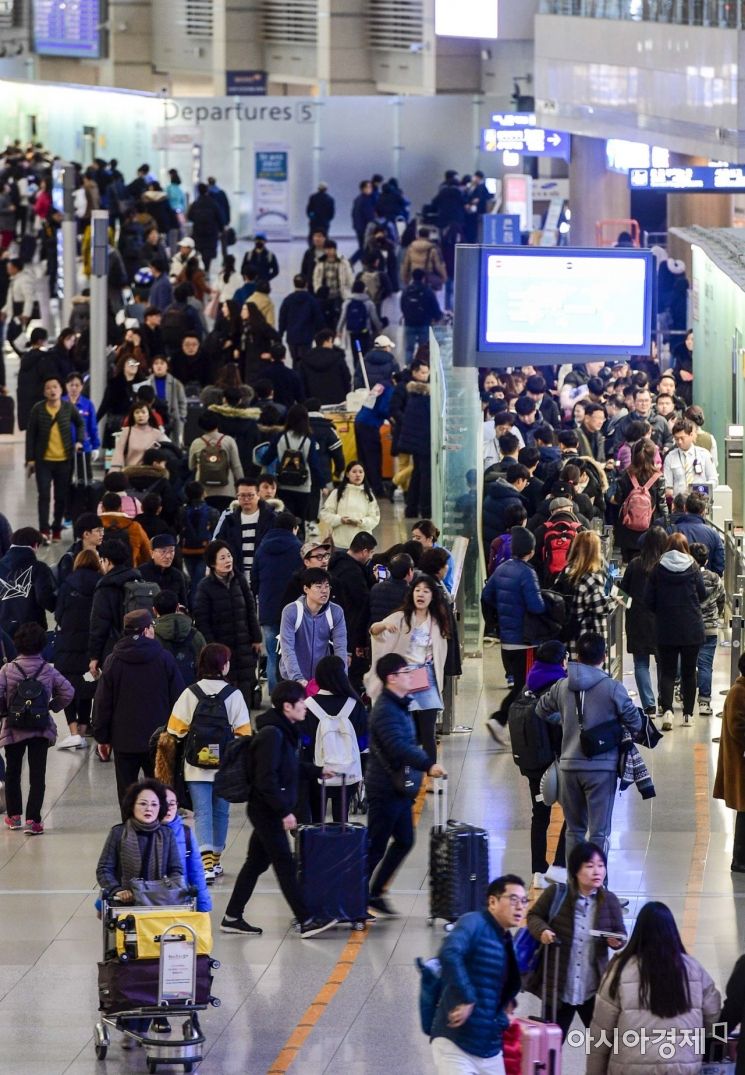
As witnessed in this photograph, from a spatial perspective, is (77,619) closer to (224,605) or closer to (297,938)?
(224,605)

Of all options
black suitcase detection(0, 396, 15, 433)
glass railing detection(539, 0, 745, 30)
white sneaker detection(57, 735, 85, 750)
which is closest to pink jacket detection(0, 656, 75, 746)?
white sneaker detection(57, 735, 85, 750)

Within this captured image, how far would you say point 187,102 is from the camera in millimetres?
44344

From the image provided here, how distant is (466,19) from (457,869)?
1368 inches

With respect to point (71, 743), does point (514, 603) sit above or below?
above

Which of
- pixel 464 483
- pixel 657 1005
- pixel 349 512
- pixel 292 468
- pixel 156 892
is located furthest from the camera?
pixel 292 468

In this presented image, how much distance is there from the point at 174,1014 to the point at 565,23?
102 ft

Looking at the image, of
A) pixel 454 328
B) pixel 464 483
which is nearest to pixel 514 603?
pixel 464 483

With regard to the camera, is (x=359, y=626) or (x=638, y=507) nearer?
(x=359, y=626)

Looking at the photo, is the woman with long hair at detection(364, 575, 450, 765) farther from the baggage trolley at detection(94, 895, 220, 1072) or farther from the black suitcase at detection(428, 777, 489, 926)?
the baggage trolley at detection(94, 895, 220, 1072)

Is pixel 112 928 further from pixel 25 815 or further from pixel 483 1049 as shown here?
pixel 25 815

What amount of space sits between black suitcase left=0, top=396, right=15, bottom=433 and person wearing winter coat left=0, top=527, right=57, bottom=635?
39.4ft

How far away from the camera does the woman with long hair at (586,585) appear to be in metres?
14.1

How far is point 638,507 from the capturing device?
1728cm

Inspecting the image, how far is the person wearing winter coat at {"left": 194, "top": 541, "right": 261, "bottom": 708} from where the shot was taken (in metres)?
13.6
